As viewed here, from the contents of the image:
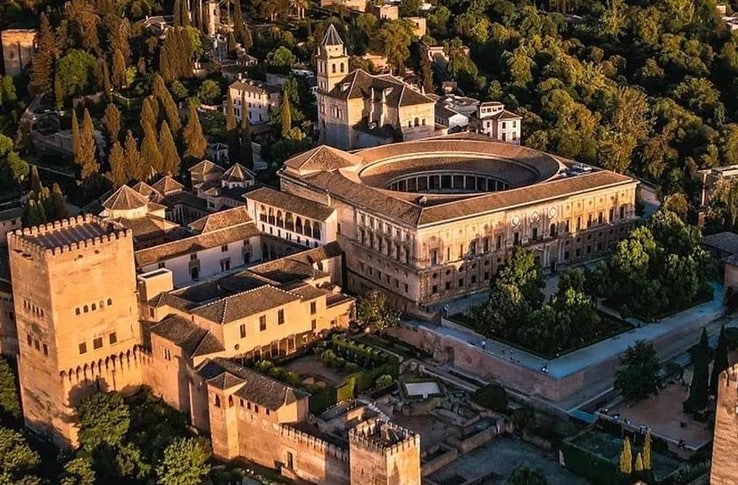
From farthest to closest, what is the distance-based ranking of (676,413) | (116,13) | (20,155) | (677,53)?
(116,13) < (677,53) < (20,155) < (676,413)

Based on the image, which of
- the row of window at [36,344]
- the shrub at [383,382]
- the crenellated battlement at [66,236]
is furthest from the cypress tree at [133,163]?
the shrub at [383,382]

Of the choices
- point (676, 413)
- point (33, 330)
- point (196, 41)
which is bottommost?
point (676, 413)

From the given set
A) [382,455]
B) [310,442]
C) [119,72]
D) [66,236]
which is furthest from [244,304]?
[119,72]

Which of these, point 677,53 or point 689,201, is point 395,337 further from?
point 677,53

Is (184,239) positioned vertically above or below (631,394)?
above

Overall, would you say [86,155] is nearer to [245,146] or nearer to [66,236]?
[245,146]

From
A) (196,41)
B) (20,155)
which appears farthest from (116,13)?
(20,155)
